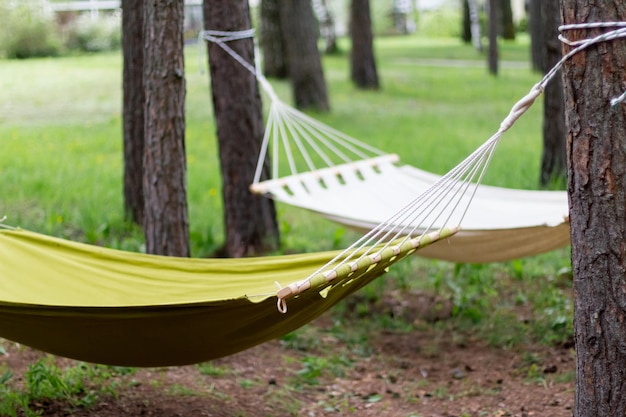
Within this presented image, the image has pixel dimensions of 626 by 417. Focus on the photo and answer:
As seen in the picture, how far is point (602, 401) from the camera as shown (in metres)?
2.19

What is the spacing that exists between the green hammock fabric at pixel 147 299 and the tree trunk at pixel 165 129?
0.51 metres

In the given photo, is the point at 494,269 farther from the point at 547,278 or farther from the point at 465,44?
the point at 465,44

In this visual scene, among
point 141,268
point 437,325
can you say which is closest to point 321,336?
point 437,325

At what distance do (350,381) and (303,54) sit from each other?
6503 mm

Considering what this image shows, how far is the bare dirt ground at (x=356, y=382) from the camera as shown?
3.00m

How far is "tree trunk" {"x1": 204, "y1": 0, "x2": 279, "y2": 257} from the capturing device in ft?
13.9

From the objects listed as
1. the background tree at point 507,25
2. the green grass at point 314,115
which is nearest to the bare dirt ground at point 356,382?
the green grass at point 314,115

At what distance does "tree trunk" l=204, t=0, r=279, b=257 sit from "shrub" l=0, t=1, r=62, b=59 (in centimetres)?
1115

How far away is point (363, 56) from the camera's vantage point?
1180 centimetres

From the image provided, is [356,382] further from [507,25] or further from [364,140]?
[507,25]

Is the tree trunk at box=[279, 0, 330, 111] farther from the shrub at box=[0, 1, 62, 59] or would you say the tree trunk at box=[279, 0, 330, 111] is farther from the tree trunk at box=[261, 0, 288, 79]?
the shrub at box=[0, 1, 62, 59]

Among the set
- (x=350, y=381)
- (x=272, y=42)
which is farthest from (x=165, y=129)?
(x=272, y=42)

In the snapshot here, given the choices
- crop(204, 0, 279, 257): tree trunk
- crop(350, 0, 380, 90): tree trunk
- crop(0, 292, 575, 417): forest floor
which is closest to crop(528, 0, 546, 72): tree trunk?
crop(350, 0, 380, 90): tree trunk

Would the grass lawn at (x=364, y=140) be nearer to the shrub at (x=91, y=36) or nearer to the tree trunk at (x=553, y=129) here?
the tree trunk at (x=553, y=129)
